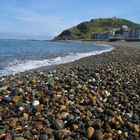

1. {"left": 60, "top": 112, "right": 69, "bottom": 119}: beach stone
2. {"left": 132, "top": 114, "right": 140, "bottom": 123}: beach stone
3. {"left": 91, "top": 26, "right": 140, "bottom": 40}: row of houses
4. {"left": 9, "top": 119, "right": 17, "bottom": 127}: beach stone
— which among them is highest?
A: {"left": 9, "top": 119, "right": 17, "bottom": 127}: beach stone

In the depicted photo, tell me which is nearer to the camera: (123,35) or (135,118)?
(135,118)

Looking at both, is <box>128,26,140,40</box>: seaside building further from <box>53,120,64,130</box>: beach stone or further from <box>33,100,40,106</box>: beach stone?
<box>53,120,64,130</box>: beach stone

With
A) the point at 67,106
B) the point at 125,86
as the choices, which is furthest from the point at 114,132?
the point at 125,86

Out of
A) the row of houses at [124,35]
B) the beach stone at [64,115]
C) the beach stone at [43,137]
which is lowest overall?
the row of houses at [124,35]

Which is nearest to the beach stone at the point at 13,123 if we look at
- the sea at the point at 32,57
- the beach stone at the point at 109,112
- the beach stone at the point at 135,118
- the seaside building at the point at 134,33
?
the beach stone at the point at 109,112

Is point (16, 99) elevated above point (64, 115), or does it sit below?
above

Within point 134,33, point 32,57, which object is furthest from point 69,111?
point 134,33

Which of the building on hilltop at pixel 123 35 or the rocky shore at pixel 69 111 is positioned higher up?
the rocky shore at pixel 69 111

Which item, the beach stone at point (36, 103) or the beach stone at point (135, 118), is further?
the beach stone at point (36, 103)

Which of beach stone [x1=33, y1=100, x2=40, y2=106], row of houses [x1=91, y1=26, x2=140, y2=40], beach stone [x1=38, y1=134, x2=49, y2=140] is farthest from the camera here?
row of houses [x1=91, y1=26, x2=140, y2=40]

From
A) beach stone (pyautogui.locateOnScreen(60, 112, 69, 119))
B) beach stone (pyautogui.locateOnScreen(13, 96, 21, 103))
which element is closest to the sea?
beach stone (pyautogui.locateOnScreen(13, 96, 21, 103))

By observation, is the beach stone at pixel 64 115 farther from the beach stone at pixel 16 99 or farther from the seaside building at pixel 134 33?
the seaside building at pixel 134 33

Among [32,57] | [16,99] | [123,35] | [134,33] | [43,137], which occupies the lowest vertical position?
[123,35]

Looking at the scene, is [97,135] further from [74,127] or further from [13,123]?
[13,123]
